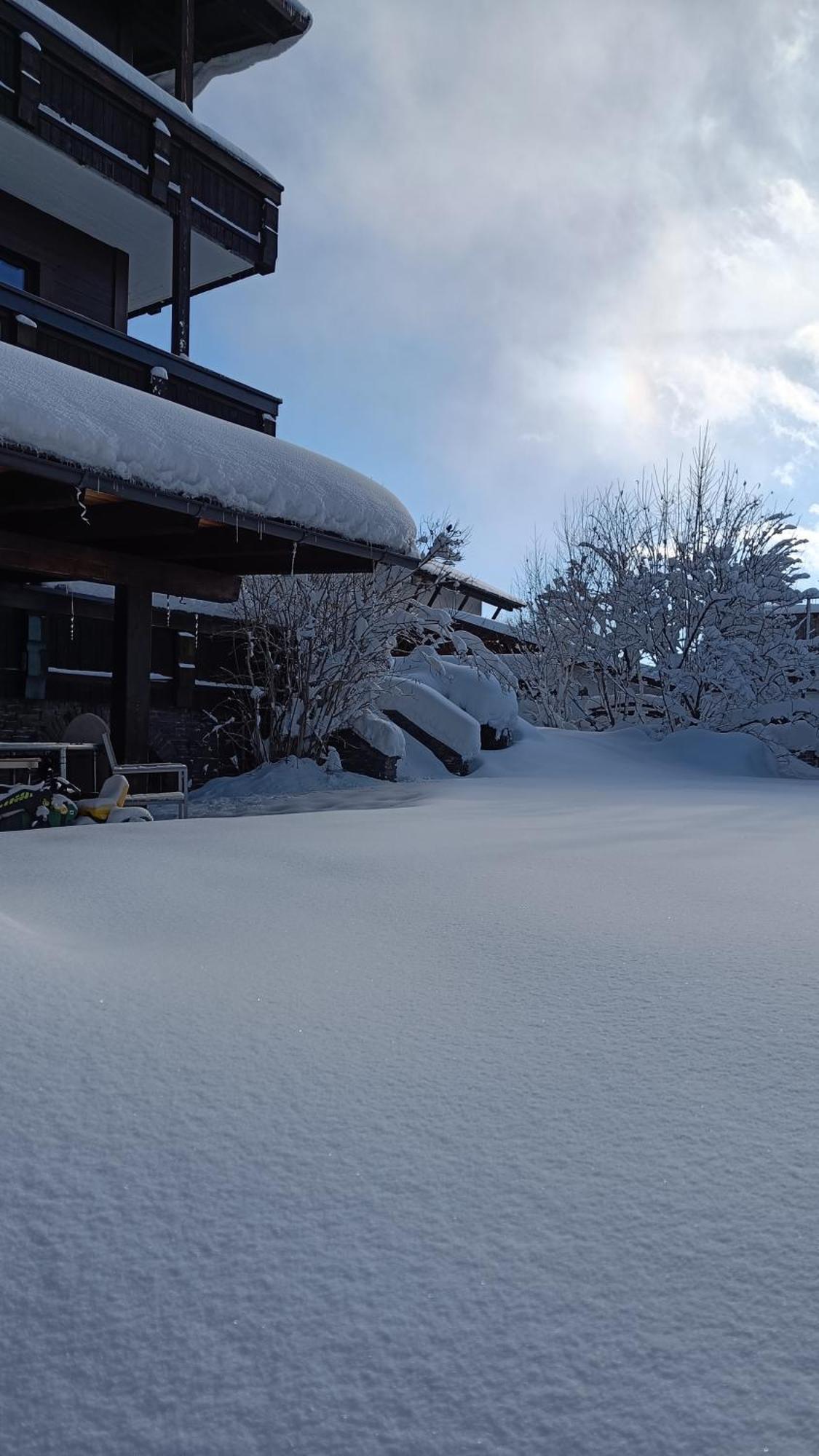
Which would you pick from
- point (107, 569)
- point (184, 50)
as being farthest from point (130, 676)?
point (184, 50)

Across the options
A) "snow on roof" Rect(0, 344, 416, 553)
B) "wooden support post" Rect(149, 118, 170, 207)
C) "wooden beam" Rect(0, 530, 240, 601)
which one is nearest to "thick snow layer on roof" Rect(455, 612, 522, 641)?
"wooden support post" Rect(149, 118, 170, 207)

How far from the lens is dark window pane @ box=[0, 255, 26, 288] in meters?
8.87

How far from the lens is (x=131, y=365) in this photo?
26.2 feet

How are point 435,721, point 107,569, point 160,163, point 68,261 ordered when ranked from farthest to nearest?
point 435,721, point 68,261, point 160,163, point 107,569

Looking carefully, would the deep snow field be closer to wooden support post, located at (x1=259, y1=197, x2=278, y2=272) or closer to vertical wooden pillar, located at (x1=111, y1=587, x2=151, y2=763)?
vertical wooden pillar, located at (x1=111, y1=587, x2=151, y2=763)

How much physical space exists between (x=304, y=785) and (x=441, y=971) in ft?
20.8

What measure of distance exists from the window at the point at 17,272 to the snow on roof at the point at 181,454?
4.38 m

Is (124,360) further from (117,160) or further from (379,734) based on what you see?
(379,734)

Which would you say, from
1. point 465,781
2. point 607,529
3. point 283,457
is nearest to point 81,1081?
point 283,457

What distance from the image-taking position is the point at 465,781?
8281 mm

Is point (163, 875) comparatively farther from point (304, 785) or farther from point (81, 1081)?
point (304, 785)

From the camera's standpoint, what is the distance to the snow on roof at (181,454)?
4.78m

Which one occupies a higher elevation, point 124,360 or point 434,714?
point 124,360

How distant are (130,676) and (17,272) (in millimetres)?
4969
